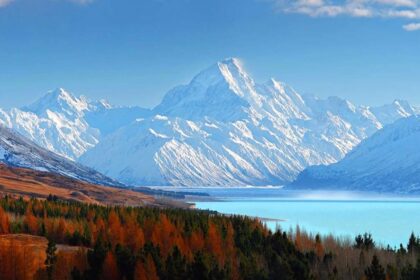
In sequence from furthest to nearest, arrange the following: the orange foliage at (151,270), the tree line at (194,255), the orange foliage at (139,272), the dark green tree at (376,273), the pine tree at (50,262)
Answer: the dark green tree at (376,273), the tree line at (194,255), the orange foliage at (139,272), the orange foliage at (151,270), the pine tree at (50,262)

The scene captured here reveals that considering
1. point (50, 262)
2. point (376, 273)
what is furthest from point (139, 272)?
point (376, 273)

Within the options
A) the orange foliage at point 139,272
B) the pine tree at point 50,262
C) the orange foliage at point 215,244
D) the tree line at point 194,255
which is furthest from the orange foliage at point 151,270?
the orange foliage at point 215,244

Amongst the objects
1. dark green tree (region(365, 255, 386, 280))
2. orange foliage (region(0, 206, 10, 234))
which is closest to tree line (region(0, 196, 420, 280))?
dark green tree (region(365, 255, 386, 280))

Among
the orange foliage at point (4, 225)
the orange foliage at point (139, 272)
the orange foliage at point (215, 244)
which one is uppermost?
the orange foliage at point (4, 225)

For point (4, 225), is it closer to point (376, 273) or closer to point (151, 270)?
point (151, 270)

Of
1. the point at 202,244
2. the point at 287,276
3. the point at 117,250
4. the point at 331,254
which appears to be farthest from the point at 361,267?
the point at 117,250

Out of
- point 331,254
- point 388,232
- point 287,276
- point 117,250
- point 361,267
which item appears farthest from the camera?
point 388,232

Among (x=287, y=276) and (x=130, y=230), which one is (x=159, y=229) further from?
(x=287, y=276)

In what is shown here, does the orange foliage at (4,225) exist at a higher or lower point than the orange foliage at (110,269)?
higher

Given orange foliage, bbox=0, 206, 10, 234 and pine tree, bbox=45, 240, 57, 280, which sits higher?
orange foliage, bbox=0, 206, 10, 234

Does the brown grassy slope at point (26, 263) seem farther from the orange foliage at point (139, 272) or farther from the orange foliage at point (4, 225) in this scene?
the orange foliage at point (4, 225)

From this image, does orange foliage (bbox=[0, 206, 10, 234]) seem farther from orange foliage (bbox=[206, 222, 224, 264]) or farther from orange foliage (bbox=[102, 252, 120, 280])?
orange foliage (bbox=[102, 252, 120, 280])
